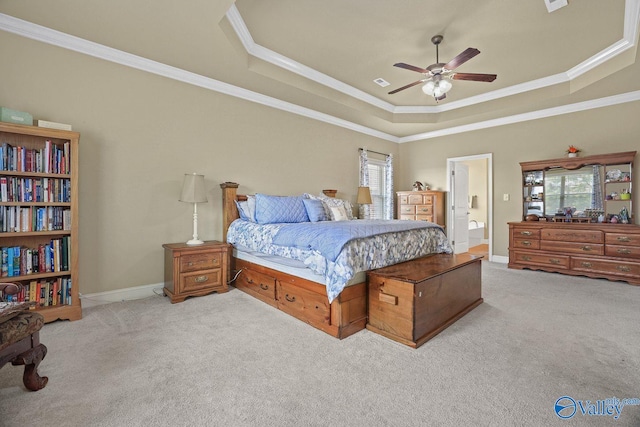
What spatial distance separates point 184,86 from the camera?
3.65 metres

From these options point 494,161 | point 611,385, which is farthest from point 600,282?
→ point 611,385

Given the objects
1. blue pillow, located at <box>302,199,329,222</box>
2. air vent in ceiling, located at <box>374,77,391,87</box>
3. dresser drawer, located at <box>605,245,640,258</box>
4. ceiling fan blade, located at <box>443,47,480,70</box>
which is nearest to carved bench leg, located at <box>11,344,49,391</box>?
blue pillow, located at <box>302,199,329,222</box>

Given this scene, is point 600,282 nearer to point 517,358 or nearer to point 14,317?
point 517,358

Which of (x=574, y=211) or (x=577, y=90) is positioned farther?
(x=574, y=211)

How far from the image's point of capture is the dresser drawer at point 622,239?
3.88m

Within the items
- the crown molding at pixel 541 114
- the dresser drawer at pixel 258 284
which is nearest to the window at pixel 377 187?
the crown molding at pixel 541 114

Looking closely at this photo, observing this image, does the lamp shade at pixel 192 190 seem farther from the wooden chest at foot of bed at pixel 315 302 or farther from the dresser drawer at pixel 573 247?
the dresser drawer at pixel 573 247

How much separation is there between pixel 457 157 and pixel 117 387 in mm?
6393

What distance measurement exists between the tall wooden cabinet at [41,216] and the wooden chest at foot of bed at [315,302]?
1768 millimetres

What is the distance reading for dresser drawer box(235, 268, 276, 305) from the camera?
3.07 metres

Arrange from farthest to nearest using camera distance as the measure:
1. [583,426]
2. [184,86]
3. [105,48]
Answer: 1. [184,86]
2. [105,48]
3. [583,426]

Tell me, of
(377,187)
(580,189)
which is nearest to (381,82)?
(377,187)

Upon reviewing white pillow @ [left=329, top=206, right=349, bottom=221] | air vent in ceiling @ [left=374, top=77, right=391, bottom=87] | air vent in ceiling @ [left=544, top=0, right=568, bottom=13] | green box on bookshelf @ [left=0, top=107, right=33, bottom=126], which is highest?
air vent in ceiling @ [left=374, top=77, right=391, bottom=87]

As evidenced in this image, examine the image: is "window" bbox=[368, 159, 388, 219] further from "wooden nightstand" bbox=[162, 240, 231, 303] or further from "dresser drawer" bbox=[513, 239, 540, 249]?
"wooden nightstand" bbox=[162, 240, 231, 303]
